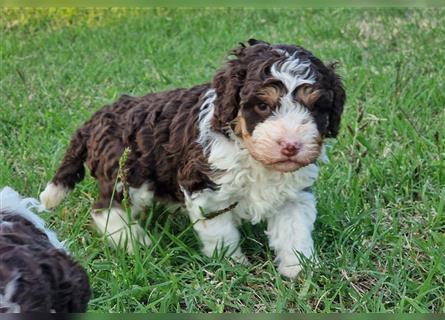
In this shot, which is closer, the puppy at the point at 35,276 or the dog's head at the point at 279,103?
the puppy at the point at 35,276

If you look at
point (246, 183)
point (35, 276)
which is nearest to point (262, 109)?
point (246, 183)

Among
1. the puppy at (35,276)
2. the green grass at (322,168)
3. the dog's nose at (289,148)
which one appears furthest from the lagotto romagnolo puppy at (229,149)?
the puppy at (35,276)

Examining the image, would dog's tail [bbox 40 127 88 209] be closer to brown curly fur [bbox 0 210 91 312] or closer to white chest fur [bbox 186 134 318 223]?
white chest fur [bbox 186 134 318 223]

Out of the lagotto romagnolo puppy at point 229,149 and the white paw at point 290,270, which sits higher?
the lagotto romagnolo puppy at point 229,149

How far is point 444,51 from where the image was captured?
304 inches

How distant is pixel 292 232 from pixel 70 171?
1.52 m

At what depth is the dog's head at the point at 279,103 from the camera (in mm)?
4035

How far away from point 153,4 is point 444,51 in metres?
5.18

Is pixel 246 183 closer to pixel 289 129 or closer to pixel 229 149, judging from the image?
pixel 229 149

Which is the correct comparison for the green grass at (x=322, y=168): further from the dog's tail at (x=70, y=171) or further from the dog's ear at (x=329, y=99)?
the dog's ear at (x=329, y=99)

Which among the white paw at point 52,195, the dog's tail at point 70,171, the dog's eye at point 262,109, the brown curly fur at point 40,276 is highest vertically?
the dog's eye at point 262,109

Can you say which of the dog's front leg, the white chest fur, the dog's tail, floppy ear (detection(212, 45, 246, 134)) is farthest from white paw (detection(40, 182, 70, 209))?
the dog's front leg

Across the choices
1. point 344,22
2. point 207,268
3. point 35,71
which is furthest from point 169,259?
point 344,22

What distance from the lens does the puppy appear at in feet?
9.12
